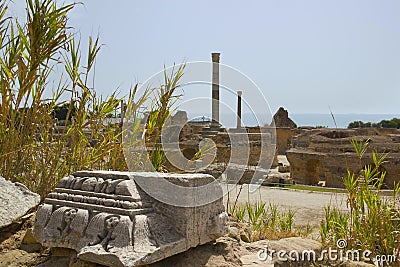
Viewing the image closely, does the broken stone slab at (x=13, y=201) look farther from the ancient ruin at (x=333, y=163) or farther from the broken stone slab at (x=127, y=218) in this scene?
the ancient ruin at (x=333, y=163)

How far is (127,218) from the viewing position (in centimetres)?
292

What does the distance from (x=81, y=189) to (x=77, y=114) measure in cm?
149

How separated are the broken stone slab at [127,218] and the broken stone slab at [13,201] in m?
0.34

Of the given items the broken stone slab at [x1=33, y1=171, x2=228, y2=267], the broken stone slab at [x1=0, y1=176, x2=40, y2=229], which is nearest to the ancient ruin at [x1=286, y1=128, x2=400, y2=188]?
the broken stone slab at [x1=33, y1=171, x2=228, y2=267]

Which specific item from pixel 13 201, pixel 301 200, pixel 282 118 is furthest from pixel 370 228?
pixel 282 118

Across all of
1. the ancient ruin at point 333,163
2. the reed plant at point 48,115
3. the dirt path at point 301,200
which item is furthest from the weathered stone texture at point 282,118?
the reed plant at point 48,115

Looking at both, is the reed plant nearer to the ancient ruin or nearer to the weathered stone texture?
the ancient ruin

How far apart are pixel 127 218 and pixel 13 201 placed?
1429mm

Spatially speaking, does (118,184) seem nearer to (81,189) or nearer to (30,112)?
(81,189)

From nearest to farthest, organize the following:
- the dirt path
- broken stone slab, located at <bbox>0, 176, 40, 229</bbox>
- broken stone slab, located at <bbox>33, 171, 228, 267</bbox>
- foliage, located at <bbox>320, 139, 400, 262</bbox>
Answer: broken stone slab, located at <bbox>33, 171, 228, 267</bbox>, broken stone slab, located at <bbox>0, 176, 40, 229</bbox>, foliage, located at <bbox>320, 139, 400, 262</bbox>, the dirt path

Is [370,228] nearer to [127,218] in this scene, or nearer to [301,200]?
[127,218]

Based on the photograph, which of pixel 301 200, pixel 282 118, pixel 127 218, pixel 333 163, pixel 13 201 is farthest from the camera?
pixel 282 118

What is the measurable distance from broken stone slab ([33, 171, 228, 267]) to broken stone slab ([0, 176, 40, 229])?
34 cm

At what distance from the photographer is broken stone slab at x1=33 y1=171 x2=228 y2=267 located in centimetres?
286
